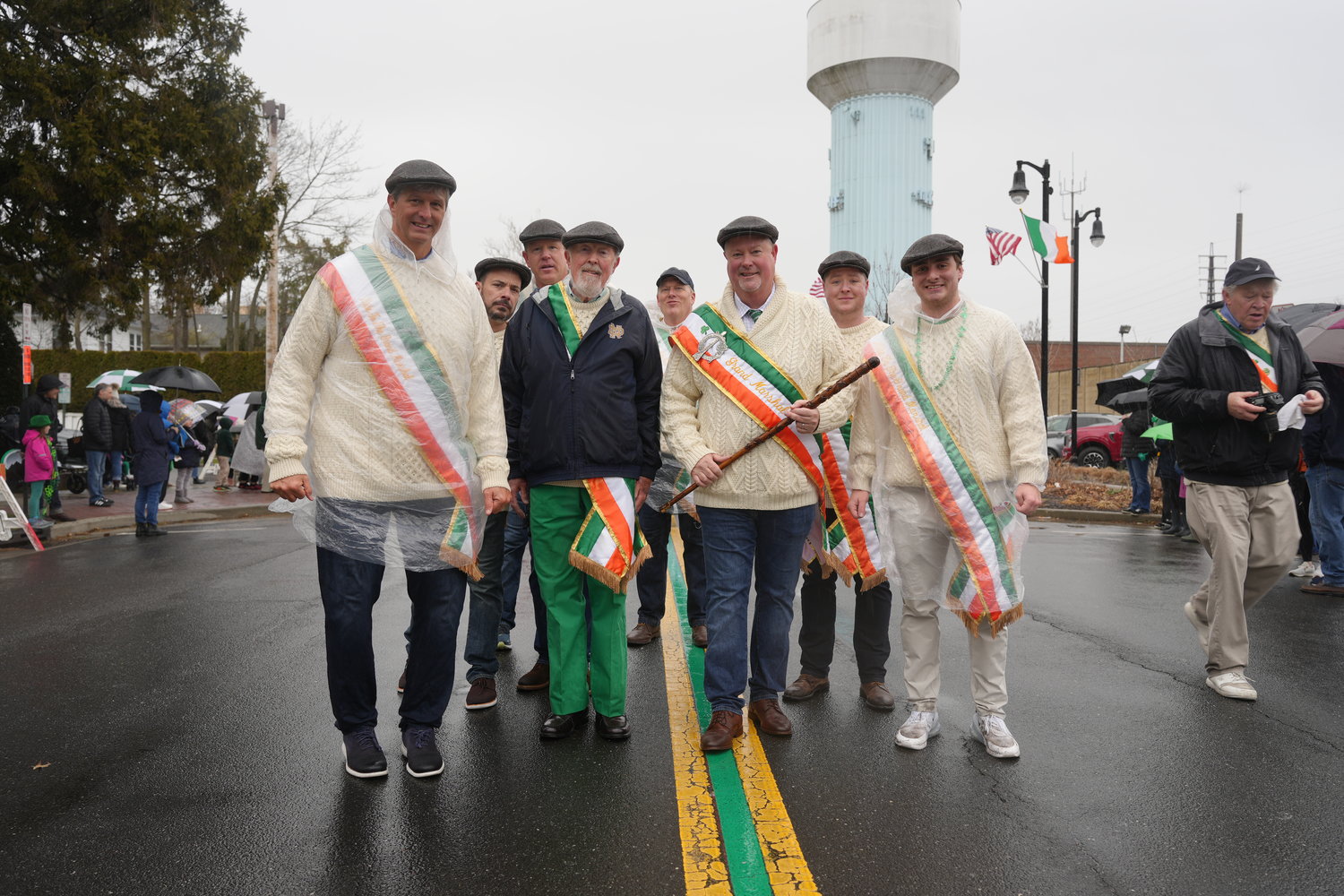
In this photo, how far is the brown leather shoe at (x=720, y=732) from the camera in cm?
396

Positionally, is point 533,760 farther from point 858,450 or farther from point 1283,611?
point 1283,611

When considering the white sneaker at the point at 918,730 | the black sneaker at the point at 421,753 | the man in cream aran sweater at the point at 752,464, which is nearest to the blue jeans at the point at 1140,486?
the white sneaker at the point at 918,730

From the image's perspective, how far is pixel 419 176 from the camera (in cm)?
370

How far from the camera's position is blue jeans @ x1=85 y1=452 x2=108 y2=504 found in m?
14.5

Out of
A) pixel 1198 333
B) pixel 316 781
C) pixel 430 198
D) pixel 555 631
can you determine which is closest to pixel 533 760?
pixel 555 631

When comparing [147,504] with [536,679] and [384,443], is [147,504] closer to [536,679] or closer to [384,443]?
[536,679]

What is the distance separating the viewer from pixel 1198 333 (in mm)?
4945

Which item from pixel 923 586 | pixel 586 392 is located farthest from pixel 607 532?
pixel 923 586

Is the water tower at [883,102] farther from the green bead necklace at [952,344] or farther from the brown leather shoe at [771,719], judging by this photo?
the brown leather shoe at [771,719]

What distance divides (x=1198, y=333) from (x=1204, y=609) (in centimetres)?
140

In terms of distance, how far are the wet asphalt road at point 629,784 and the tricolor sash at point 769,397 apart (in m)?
0.75

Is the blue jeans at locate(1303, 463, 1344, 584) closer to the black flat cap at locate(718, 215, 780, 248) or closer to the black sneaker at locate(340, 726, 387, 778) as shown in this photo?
the black flat cap at locate(718, 215, 780, 248)

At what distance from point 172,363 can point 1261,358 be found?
36.3 meters

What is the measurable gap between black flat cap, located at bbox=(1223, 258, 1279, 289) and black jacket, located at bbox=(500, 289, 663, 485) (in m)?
2.85
